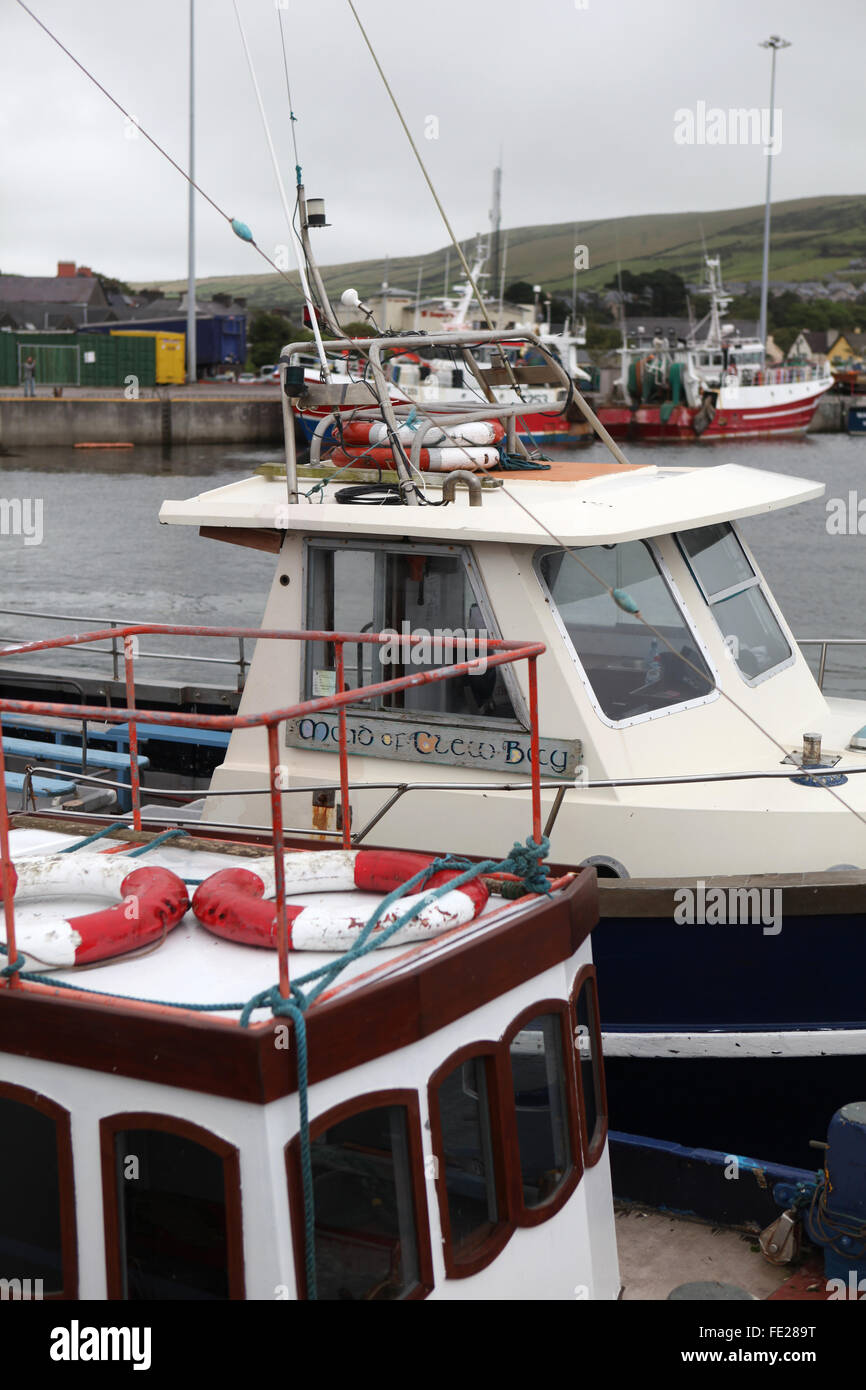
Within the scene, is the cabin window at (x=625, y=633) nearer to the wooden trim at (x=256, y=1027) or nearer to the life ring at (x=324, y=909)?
the life ring at (x=324, y=909)

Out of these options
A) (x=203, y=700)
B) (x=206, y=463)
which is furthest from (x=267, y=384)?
(x=203, y=700)

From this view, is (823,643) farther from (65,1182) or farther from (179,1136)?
(65,1182)

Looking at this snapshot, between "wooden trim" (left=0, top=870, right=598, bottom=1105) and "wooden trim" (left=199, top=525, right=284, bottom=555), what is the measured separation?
380 cm

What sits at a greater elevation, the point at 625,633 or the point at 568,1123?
the point at 625,633

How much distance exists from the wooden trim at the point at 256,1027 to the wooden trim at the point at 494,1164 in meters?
0.15

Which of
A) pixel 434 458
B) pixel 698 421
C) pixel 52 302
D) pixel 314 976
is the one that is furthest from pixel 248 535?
pixel 52 302

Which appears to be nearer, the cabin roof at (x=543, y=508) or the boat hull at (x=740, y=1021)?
the boat hull at (x=740, y=1021)

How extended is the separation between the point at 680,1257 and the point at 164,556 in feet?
90.3

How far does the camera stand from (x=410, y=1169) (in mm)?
4145

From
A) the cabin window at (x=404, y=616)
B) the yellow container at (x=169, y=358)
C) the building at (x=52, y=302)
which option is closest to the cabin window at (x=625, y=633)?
the cabin window at (x=404, y=616)

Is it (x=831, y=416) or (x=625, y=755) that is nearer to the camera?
(x=625, y=755)

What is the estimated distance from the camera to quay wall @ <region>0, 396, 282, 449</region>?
52.8 metres

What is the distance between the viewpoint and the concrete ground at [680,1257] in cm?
600

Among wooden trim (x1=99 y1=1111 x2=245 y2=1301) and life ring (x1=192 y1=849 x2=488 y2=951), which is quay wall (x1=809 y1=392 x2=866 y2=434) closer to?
life ring (x1=192 y1=849 x2=488 y2=951)
